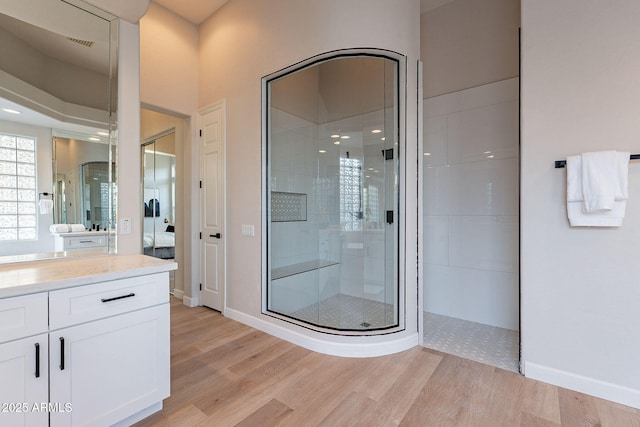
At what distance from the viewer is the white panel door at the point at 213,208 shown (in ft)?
11.3

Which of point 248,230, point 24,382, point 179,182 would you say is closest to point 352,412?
point 24,382

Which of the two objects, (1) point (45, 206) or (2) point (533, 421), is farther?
(1) point (45, 206)

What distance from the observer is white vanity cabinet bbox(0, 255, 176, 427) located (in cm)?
126

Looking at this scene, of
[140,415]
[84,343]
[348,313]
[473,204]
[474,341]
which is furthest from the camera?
[473,204]

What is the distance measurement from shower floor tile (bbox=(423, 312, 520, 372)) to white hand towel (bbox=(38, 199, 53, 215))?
3082 mm

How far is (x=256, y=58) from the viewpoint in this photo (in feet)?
10.0

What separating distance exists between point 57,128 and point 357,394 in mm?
2699

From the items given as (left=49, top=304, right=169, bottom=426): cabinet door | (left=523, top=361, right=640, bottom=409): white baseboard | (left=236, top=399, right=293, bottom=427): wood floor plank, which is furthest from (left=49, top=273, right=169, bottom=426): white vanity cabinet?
(left=523, top=361, right=640, bottom=409): white baseboard

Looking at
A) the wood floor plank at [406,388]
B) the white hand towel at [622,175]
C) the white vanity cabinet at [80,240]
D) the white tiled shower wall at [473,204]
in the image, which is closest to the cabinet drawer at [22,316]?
the white vanity cabinet at [80,240]

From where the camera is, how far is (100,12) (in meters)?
2.13

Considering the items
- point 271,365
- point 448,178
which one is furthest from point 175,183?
point 448,178

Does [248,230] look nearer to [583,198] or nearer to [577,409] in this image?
[583,198]

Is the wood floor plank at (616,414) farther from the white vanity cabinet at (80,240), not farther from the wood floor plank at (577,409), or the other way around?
the white vanity cabinet at (80,240)

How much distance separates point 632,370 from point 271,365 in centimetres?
239
